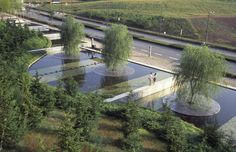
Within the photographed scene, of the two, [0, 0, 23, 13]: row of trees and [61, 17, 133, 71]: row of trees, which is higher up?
[0, 0, 23, 13]: row of trees

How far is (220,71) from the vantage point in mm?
20672

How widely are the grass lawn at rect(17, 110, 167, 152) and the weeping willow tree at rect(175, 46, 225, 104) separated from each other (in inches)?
249

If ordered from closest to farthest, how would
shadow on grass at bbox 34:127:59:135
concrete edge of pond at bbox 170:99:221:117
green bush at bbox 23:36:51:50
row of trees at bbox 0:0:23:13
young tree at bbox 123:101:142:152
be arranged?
young tree at bbox 123:101:142:152 < shadow on grass at bbox 34:127:59:135 < concrete edge of pond at bbox 170:99:221:117 < green bush at bbox 23:36:51:50 < row of trees at bbox 0:0:23:13

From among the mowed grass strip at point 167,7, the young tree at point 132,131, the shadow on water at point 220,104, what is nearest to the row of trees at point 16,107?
the young tree at point 132,131

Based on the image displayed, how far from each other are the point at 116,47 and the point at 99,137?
13397 mm

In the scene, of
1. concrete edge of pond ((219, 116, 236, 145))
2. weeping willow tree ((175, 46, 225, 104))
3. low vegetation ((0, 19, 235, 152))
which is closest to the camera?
low vegetation ((0, 19, 235, 152))

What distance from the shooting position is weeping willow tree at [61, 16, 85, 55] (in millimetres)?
29969

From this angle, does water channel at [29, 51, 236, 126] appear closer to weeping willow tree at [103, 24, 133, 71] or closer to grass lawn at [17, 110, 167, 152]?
weeping willow tree at [103, 24, 133, 71]

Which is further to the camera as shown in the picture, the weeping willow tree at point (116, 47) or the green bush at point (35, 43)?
the green bush at point (35, 43)

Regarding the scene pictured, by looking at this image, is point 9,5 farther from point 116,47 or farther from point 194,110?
point 194,110

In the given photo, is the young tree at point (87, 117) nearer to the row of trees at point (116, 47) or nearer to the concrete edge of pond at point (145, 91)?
the concrete edge of pond at point (145, 91)

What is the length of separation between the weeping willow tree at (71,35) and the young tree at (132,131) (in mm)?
15380

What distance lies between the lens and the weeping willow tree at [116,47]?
26539 millimetres

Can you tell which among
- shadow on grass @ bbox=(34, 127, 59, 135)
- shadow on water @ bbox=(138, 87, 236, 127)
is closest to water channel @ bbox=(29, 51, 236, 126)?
shadow on water @ bbox=(138, 87, 236, 127)
